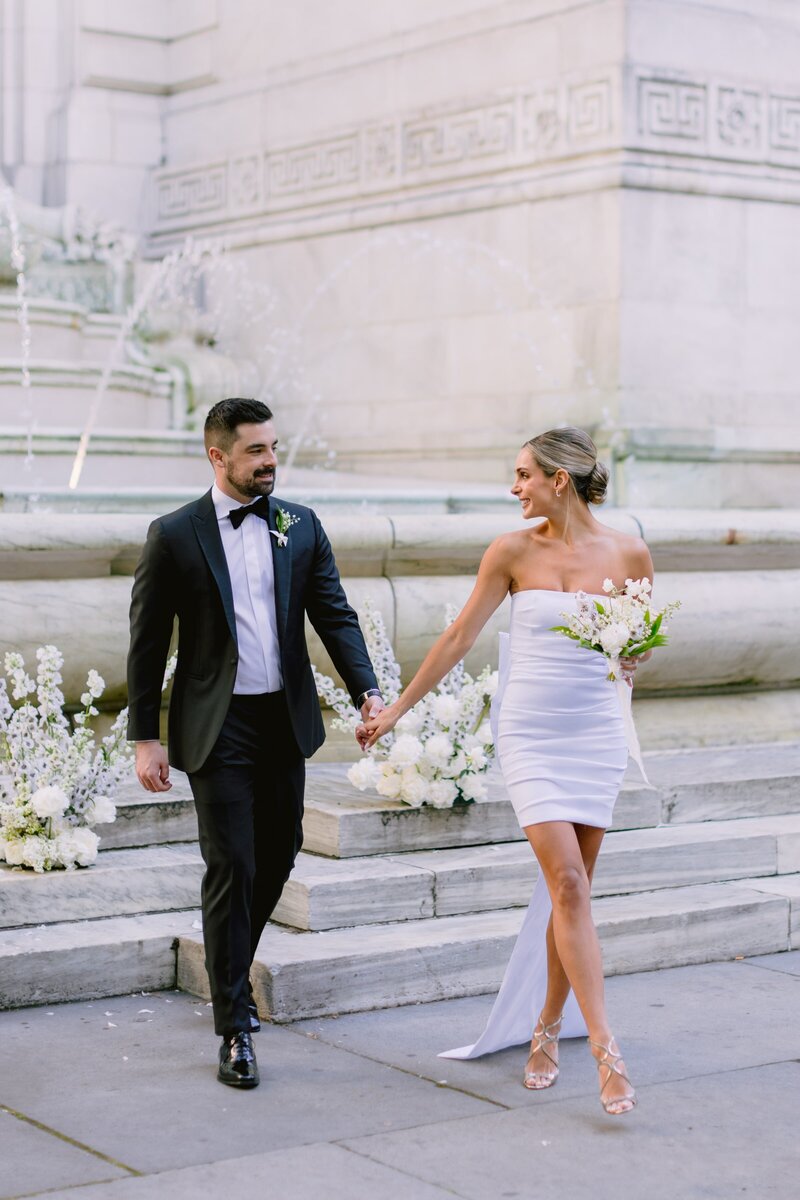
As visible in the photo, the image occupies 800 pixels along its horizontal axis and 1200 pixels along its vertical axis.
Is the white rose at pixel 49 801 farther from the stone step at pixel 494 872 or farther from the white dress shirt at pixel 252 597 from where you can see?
the white dress shirt at pixel 252 597

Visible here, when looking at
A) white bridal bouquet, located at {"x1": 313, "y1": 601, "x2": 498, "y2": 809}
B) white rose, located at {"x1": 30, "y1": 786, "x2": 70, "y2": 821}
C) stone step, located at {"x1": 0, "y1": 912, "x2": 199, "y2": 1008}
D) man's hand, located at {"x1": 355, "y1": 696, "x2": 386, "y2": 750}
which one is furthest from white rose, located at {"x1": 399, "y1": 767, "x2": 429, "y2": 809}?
man's hand, located at {"x1": 355, "y1": 696, "x2": 386, "y2": 750}

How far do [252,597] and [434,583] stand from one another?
2.87 meters

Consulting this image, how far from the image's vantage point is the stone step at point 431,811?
6508 mm

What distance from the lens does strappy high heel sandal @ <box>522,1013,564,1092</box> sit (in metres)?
5.02

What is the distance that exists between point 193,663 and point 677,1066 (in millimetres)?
1687

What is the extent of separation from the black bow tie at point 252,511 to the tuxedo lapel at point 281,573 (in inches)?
0.9

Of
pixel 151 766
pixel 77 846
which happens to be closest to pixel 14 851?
pixel 77 846

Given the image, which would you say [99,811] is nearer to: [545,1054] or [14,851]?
[14,851]

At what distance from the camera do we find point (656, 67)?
1095 cm

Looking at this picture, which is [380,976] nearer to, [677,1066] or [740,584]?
[677,1066]

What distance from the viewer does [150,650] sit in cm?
504

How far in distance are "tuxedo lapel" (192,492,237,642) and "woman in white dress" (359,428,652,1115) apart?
492 millimetres

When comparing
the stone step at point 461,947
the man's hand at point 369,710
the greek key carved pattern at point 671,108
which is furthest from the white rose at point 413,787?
the greek key carved pattern at point 671,108

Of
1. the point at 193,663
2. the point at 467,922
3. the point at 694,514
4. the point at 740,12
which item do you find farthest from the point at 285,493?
the point at 740,12
